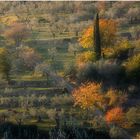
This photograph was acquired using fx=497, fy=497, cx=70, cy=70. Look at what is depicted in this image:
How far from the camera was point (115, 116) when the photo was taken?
51.3 meters

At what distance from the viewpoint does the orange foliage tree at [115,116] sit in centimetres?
5085

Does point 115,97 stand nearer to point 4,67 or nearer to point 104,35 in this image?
point 4,67

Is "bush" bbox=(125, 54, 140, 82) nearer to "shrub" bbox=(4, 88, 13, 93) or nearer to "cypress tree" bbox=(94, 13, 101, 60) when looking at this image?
"cypress tree" bbox=(94, 13, 101, 60)

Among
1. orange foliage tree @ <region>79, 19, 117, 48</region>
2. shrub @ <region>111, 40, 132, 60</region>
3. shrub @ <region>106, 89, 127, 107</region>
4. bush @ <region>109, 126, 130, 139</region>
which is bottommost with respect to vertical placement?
bush @ <region>109, 126, 130, 139</region>

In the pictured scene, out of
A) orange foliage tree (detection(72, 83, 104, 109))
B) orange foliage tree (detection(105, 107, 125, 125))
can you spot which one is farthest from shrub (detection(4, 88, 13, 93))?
orange foliage tree (detection(105, 107, 125, 125))

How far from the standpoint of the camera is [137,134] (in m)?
49.1

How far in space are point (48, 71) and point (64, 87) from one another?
20.1 feet

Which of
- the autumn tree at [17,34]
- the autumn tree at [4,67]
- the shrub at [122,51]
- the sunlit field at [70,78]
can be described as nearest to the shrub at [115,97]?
the sunlit field at [70,78]

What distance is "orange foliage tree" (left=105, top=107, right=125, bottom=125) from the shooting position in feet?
167

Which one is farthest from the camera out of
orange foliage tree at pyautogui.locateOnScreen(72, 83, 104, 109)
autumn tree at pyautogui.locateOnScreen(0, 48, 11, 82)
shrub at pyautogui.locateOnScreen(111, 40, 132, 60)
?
shrub at pyautogui.locateOnScreen(111, 40, 132, 60)

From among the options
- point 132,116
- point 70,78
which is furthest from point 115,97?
point 70,78

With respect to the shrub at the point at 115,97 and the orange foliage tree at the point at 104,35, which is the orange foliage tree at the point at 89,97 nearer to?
the shrub at the point at 115,97

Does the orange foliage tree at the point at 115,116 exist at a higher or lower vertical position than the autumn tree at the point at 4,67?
lower

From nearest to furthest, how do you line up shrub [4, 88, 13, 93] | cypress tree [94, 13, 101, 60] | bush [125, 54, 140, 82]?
bush [125, 54, 140, 82]
shrub [4, 88, 13, 93]
cypress tree [94, 13, 101, 60]
